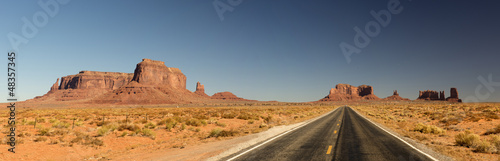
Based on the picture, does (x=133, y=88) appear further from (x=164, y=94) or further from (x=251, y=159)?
(x=251, y=159)

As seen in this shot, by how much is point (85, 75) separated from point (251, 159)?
721 feet

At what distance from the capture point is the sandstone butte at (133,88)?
121 meters

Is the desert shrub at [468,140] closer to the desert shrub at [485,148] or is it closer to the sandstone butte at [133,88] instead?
the desert shrub at [485,148]

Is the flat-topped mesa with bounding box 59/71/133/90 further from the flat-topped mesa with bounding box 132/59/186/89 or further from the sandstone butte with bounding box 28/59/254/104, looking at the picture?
the flat-topped mesa with bounding box 132/59/186/89

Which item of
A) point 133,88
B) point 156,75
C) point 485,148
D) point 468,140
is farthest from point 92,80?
point 485,148

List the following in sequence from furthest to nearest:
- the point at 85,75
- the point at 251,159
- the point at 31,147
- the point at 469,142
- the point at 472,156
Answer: the point at 85,75 < the point at 31,147 < the point at 469,142 < the point at 472,156 < the point at 251,159

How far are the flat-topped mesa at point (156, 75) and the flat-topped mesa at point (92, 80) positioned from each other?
51.5m

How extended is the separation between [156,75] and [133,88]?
29246 millimetres

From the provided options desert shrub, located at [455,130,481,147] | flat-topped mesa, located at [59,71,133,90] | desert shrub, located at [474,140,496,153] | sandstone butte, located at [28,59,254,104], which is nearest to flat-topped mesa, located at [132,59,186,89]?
sandstone butte, located at [28,59,254,104]

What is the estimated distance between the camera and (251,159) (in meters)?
7.68

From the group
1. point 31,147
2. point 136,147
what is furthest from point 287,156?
point 31,147

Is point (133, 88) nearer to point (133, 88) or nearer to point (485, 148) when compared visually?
point (133, 88)

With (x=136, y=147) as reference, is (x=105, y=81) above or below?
above

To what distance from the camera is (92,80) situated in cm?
18312
